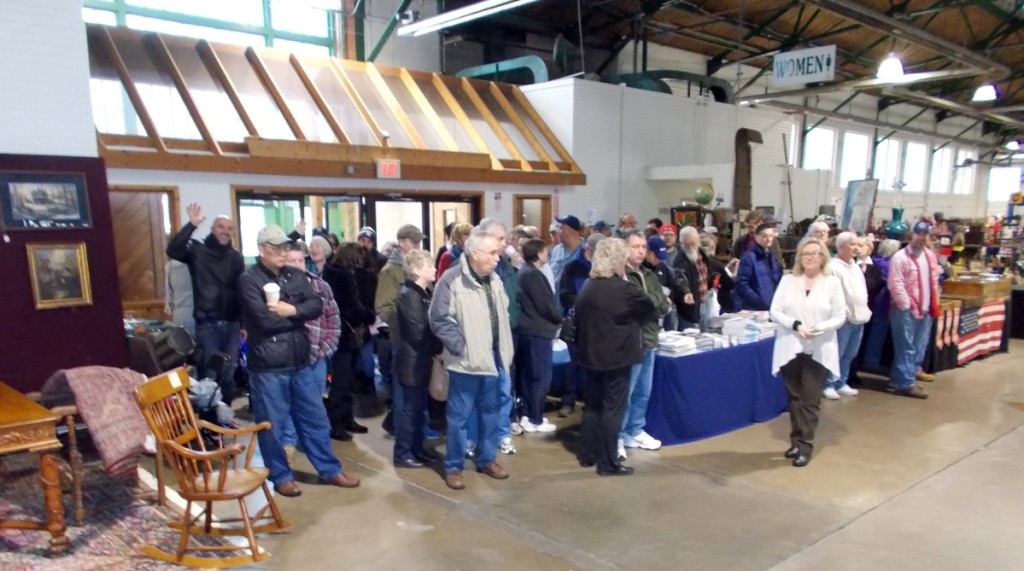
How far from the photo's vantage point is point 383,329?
537 centimetres

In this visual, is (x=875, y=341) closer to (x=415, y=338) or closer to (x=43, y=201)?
(x=415, y=338)

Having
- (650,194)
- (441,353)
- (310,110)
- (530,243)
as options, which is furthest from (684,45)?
(441,353)

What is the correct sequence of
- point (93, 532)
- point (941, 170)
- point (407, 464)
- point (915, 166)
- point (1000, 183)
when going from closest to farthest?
point (93, 532) < point (407, 464) < point (915, 166) < point (941, 170) < point (1000, 183)

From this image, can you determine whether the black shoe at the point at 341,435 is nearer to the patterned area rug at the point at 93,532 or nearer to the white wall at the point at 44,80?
the patterned area rug at the point at 93,532

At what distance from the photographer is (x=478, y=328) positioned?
12.7ft

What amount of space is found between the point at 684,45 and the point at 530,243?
37.3 ft

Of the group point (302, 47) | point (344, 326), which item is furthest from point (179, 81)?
point (344, 326)

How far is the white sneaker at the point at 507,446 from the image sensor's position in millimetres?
4605

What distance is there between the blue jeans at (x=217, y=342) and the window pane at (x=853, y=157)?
19.6 metres

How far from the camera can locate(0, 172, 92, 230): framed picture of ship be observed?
4.29m

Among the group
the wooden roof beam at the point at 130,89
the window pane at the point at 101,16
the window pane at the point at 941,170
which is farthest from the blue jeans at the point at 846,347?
the window pane at the point at 941,170

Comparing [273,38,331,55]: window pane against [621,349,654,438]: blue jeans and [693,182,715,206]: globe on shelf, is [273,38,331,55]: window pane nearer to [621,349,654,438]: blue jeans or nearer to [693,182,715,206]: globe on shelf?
[693,182,715,206]: globe on shelf

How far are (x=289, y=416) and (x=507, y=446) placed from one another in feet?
4.94

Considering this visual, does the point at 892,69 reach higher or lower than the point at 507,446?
higher
